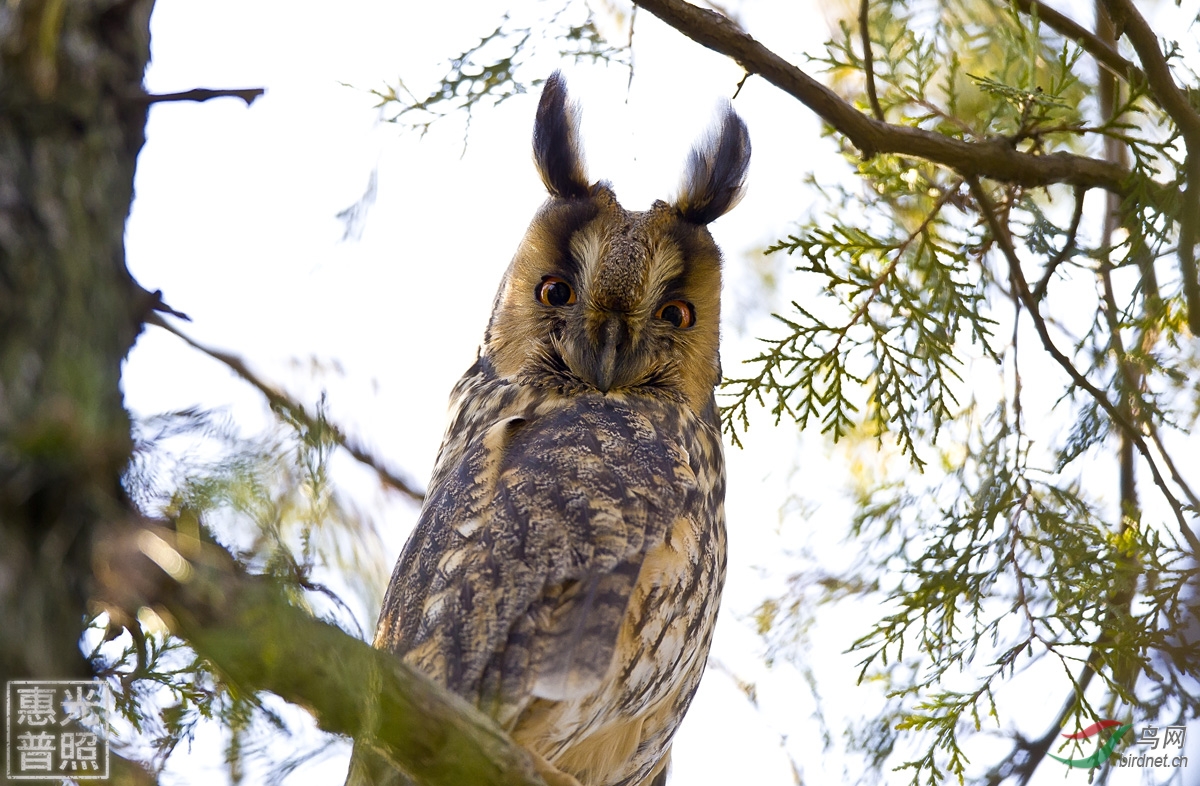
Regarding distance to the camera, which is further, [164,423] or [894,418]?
[894,418]

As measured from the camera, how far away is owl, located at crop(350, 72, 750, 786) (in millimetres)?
2184

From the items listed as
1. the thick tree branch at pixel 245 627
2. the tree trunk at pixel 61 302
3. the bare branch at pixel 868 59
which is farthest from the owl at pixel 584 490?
the tree trunk at pixel 61 302

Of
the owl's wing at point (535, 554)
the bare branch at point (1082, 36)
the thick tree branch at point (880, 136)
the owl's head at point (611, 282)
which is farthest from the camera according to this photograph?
the owl's head at point (611, 282)

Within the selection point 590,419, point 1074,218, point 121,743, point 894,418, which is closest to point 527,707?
point 590,419

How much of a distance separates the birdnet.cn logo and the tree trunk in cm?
244

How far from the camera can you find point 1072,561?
272 cm

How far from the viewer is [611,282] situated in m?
2.71

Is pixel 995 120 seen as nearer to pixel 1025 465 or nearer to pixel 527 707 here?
pixel 1025 465

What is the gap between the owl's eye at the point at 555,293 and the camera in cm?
285

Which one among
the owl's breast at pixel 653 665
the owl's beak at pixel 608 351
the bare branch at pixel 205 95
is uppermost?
the owl's beak at pixel 608 351

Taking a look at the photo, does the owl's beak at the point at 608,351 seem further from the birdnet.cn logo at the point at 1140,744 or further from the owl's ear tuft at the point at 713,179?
the birdnet.cn logo at the point at 1140,744

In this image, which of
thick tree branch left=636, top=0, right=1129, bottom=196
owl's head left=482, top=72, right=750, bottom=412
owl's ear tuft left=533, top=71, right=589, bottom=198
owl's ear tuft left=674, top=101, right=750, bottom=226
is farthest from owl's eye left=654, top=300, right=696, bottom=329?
thick tree branch left=636, top=0, right=1129, bottom=196

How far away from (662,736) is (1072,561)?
46.9 inches

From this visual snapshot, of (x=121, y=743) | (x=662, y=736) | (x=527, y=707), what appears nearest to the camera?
(x=121, y=743)
